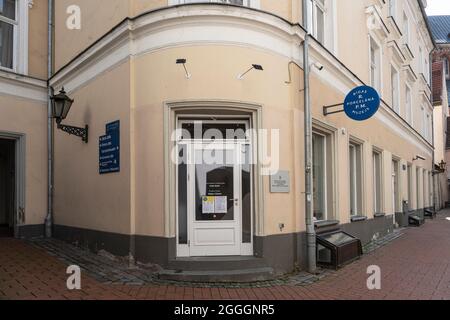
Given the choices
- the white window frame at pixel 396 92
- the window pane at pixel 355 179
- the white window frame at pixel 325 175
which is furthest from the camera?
the white window frame at pixel 396 92

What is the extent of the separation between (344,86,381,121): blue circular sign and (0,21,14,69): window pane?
8374 mm

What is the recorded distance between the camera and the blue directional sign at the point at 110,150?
7.83 metres

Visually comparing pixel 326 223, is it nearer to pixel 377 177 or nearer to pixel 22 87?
pixel 377 177

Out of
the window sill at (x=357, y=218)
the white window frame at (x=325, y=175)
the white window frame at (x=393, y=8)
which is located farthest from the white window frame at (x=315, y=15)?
the white window frame at (x=393, y=8)

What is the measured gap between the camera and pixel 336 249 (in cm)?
780

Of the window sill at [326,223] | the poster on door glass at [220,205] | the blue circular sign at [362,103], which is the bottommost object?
the window sill at [326,223]

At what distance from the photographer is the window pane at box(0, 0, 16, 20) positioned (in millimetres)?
10672

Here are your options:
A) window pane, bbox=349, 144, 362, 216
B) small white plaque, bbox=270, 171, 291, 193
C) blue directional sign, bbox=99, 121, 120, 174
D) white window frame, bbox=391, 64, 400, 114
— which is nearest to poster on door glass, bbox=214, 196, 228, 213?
small white plaque, bbox=270, 171, 291, 193

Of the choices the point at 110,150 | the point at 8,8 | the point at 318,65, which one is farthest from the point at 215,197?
the point at 8,8

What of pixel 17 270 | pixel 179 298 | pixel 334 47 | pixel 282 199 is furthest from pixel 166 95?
pixel 334 47

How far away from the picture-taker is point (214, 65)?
23.0 feet

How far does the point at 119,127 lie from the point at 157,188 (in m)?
1.55

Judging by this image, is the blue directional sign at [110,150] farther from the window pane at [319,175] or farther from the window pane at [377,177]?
the window pane at [377,177]

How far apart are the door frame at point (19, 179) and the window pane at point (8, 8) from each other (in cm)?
312
